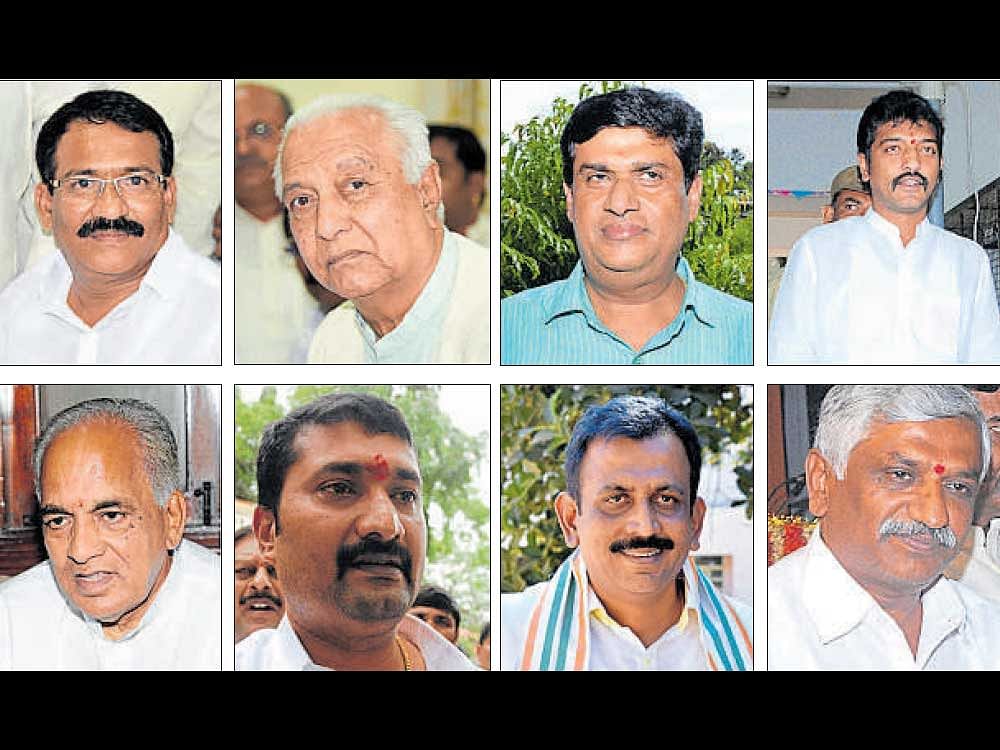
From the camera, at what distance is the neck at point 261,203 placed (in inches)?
161

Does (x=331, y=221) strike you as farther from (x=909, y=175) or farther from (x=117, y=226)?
(x=909, y=175)

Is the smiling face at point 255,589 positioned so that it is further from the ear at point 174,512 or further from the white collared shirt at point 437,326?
the white collared shirt at point 437,326

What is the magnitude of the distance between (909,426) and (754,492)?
1.42 ft

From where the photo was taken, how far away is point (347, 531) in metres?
4.07

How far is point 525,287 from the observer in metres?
4.11

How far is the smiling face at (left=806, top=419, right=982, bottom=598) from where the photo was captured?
13.4 feet

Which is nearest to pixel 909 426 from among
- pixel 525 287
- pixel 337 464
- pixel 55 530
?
pixel 525 287

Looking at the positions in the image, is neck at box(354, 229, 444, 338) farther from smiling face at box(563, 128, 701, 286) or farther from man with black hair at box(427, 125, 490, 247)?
smiling face at box(563, 128, 701, 286)

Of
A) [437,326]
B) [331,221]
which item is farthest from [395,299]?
[331,221]

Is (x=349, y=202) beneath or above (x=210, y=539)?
above

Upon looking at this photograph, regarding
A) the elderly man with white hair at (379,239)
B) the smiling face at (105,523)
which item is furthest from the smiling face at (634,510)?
the smiling face at (105,523)

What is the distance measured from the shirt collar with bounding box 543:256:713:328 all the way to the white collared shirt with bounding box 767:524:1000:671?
26.1 inches

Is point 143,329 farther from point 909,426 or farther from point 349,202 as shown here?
point 909,426

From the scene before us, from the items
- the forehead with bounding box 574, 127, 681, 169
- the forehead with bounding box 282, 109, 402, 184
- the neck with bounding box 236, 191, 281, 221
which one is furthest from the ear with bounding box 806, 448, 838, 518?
the neck with bounding box 236, 191, 281, 221
